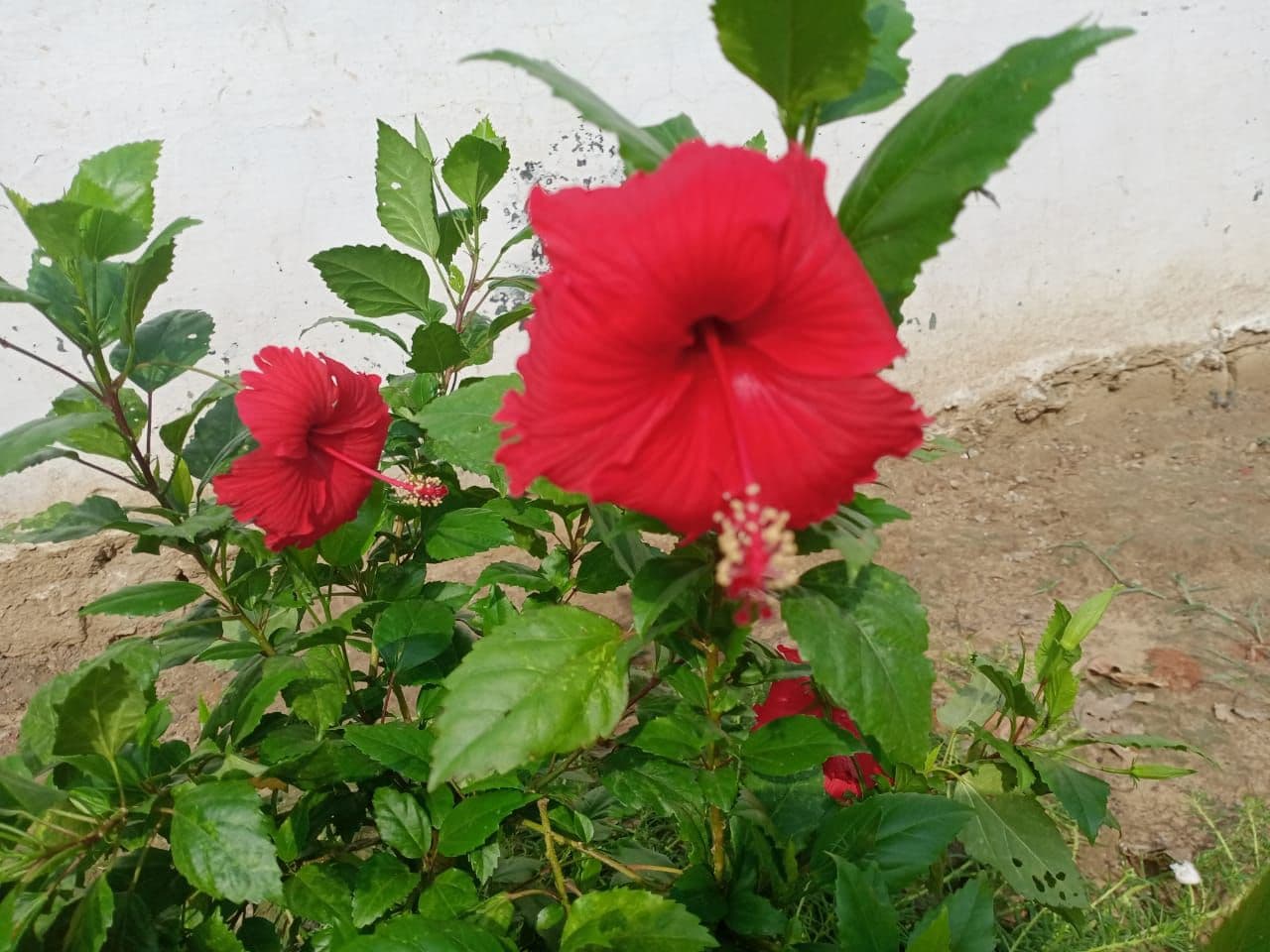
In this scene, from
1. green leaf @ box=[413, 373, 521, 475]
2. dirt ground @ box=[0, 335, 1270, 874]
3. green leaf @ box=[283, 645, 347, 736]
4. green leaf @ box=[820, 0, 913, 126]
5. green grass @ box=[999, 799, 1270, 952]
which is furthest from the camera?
dirt ground @ box=[0, 335, 1270, 874]

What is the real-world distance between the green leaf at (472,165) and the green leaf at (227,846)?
682 mm

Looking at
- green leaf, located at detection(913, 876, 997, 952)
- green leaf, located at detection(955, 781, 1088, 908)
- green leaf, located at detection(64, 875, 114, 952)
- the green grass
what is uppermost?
green leaf, located at detection(64, 875, 114, 952)

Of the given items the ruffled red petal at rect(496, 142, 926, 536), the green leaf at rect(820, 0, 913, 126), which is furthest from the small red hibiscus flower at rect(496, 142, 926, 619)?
the green leaf at rect(820, 0, 913, 126)

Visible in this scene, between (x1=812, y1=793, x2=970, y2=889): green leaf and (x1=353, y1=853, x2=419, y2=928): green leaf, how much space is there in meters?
0.38

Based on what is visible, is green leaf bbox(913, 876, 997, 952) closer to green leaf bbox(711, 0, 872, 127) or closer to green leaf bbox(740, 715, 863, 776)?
green leaf bbox(740, 715, 863, 776)

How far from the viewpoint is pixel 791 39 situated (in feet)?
1.64

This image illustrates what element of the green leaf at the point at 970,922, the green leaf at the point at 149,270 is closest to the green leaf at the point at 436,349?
the green leaf at the point at 149,270

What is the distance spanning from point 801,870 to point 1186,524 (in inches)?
80.1

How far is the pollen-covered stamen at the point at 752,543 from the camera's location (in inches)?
18.7

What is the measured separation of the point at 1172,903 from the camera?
1484mm

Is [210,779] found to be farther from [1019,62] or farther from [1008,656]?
[1008,656]

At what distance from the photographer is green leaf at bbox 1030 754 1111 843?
1008 millimetres

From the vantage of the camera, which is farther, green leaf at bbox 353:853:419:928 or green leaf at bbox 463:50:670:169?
green leaf at bbox 353:853:419:928

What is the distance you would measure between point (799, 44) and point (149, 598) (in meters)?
0.81
